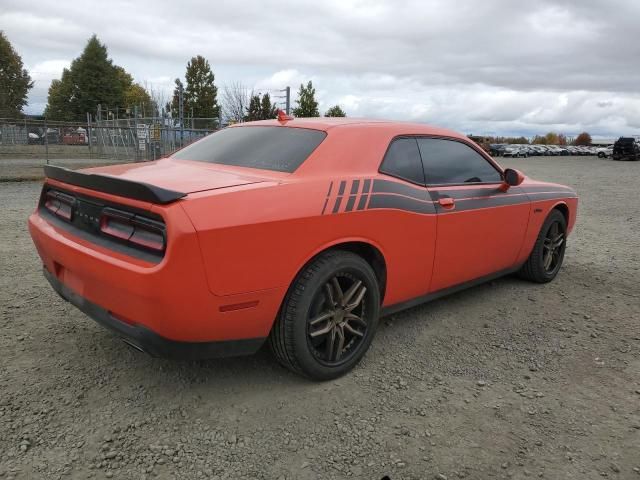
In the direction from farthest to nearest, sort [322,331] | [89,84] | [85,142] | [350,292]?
[89,84] < [85,142] < [350,292] < [322,331]

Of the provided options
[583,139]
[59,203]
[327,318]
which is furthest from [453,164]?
[583,139]

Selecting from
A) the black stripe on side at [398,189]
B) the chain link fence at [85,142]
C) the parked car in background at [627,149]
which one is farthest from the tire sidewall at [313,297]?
the parked car in background at [627,149]

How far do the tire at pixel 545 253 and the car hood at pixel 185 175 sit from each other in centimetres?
302

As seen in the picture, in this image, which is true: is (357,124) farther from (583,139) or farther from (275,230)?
(583,139)

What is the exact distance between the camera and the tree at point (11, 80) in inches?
2242

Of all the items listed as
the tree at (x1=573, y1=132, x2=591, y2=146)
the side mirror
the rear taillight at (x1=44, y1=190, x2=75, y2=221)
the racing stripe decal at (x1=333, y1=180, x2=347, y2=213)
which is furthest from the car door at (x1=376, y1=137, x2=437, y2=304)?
the tree at (x1=573, y1=132, x2=591, y2=146)

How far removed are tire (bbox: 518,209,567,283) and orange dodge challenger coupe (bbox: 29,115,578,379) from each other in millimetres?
922

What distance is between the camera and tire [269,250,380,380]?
268cm

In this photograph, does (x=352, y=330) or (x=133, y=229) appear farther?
(x=352, y=330)

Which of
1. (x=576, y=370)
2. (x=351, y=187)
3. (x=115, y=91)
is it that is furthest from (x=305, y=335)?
(x=115, y=91)

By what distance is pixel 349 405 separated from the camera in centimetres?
271

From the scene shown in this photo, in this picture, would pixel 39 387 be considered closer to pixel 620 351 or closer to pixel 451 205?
pixel 451 205

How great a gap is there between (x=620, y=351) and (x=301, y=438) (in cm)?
238

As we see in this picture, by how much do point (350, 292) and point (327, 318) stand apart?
0.21 metres
